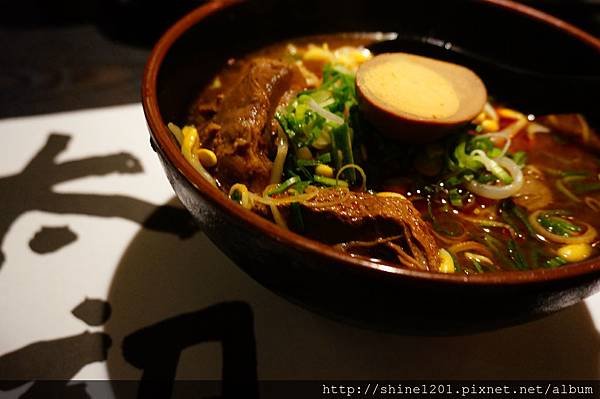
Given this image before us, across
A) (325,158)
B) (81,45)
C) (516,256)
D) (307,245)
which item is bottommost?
(81,45)

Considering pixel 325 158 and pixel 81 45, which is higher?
pixel 325 158

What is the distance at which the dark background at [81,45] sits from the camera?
2.45 metres

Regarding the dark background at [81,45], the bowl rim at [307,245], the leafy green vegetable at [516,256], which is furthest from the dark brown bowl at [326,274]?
the dark background at [81,45]

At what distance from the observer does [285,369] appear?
138 cm

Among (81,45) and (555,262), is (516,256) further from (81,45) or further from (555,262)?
(81,45)

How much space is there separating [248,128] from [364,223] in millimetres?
423

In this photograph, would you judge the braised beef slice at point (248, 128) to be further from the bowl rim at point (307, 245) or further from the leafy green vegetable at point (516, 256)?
the leafy green vegetable at point (516, 256)

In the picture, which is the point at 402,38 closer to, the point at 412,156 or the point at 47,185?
the point at 412,156

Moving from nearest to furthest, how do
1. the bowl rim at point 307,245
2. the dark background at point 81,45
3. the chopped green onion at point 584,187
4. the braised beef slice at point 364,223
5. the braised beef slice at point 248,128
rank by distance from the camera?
the bowl rim at point 307,245 → the braised beef slice at point 364,223 → the braised beef slice at point 248,128 → the chopped green onion at point 584,187 → the dark background at point 81,45

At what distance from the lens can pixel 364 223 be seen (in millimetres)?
1351

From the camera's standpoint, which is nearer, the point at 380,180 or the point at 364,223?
the point at 364,223

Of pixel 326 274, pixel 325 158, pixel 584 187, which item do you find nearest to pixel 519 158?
pixel 584 187

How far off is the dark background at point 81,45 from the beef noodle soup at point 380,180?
36.2 inches

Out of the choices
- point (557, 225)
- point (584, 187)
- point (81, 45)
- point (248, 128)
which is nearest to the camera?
point (248, 128)
